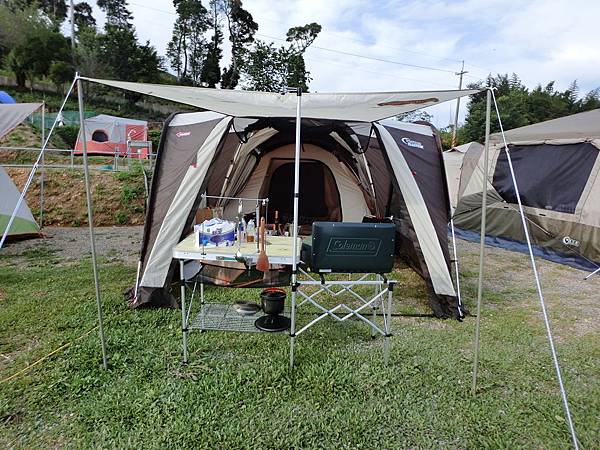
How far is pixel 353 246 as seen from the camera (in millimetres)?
2217

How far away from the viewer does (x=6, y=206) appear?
5.09 metres

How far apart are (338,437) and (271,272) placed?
1.08 m

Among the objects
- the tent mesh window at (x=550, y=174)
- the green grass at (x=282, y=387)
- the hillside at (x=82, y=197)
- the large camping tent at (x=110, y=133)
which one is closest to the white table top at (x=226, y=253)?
the green grass at (x=282, y=387)

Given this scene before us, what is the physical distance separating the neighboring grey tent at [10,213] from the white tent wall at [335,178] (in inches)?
130

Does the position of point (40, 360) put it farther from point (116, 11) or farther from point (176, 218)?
point (116, 11)

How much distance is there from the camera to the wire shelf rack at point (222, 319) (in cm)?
257

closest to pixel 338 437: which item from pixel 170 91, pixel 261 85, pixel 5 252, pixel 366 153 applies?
pixel 170 91

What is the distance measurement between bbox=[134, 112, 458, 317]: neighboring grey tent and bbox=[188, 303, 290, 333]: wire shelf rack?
465mm

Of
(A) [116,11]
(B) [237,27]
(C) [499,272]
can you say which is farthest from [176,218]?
(A) [116,11]

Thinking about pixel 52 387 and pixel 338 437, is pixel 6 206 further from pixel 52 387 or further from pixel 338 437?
pixel 338 437

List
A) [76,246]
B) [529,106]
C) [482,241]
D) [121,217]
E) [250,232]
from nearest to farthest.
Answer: [482,241] → [250,232] → [76,246] → [121,217] → [529,106]

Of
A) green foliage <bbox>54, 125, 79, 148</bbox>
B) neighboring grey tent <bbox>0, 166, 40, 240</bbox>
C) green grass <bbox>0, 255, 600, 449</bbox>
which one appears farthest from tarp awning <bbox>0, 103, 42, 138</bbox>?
green foliage <bbox>54, 125, 79, 148</bbox>

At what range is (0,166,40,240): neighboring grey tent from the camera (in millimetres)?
5062

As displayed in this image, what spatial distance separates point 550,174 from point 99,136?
49.6 ft
